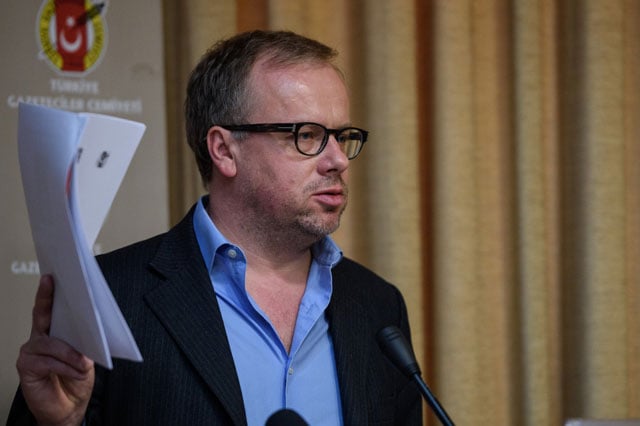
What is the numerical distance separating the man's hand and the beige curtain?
140cm

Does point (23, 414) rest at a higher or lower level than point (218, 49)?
lower

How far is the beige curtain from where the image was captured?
2.98 metres

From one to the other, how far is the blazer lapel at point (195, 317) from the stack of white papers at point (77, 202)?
506 mm

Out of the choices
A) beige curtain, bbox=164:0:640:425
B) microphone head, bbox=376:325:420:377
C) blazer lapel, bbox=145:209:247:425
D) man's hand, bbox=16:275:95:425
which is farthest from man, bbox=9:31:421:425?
beige curtain, bbox=164:0:640:425

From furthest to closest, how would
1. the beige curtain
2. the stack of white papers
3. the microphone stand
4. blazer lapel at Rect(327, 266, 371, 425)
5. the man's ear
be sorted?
the beige curtain, the man's ear, blazer lapel at Rect(327, 266, 371, 425), the microphone stand, the stack of white papers

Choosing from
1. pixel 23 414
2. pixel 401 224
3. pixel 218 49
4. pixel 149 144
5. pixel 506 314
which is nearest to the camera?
pixel 23 414

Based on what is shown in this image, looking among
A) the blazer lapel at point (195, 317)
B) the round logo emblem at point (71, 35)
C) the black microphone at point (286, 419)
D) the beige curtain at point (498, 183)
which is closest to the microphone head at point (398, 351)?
the black microphone at point (286, 419)

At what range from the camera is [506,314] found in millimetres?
3182

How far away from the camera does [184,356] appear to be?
1808mm

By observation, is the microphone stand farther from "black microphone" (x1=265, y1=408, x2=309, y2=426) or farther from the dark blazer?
the dark blazer

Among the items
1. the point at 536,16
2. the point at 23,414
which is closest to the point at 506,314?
the point at 536,16

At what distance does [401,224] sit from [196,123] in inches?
40.1

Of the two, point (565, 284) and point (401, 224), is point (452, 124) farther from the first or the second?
point (565, 284)

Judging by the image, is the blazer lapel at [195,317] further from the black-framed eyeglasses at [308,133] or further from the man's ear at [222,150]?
the black-framed eyeglasses at [308,133]
